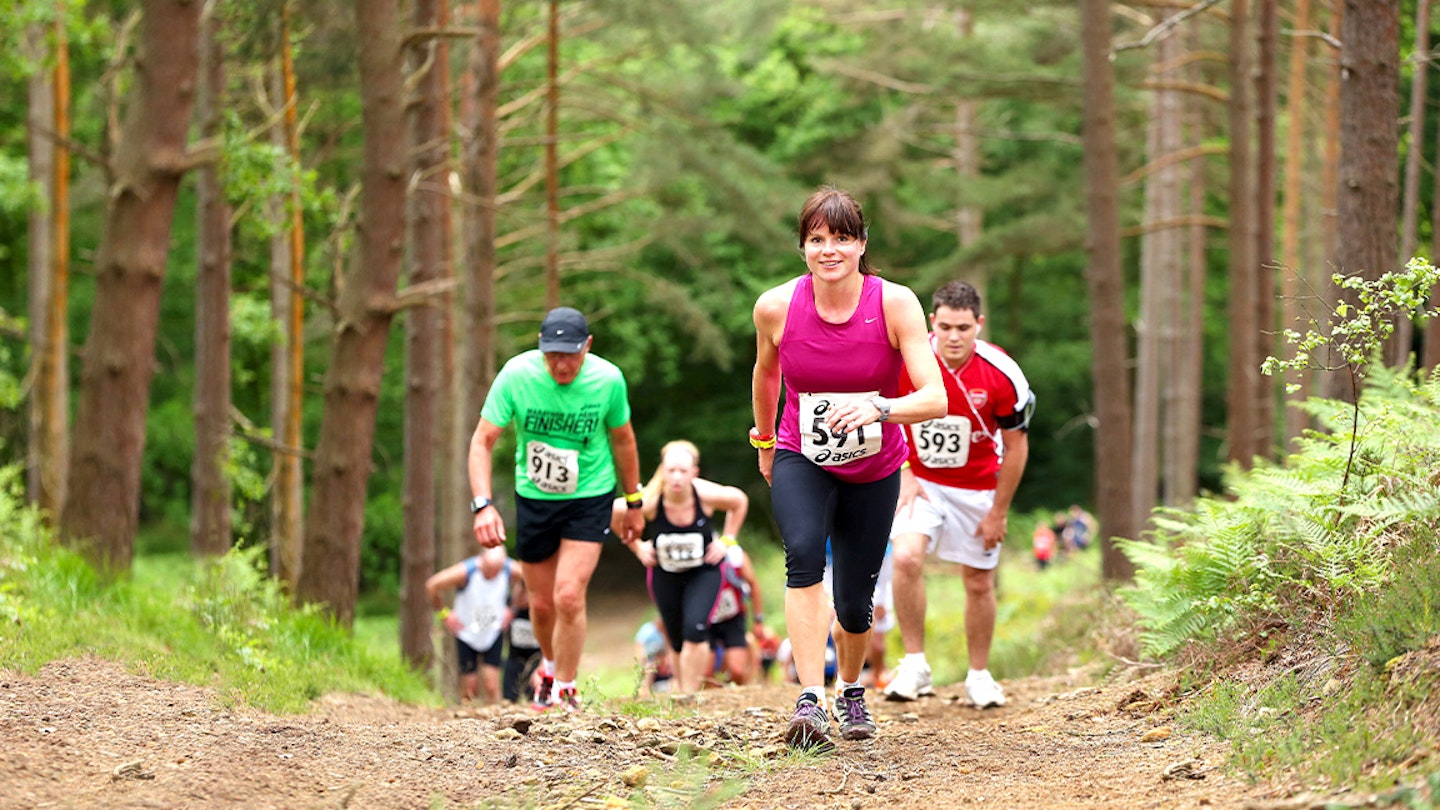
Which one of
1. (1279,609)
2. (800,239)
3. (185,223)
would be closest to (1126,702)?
(1279,609)

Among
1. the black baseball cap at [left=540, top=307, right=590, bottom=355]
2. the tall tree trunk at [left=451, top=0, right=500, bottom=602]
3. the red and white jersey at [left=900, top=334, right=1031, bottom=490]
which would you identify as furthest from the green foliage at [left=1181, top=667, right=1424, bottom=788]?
the tall tree trunk at [left=451, top=0, right=500, bottom=602]

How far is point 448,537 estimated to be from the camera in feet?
64.0

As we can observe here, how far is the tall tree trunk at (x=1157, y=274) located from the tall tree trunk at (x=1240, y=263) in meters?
4.52

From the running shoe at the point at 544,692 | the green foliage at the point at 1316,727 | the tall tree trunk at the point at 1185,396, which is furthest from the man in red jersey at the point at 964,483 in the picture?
the tall tree trunk at the point at 1185,396

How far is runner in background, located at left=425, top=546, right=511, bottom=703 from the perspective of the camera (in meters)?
13.4

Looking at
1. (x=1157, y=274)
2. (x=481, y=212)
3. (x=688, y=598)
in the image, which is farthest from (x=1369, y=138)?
(x=1157, y=274)

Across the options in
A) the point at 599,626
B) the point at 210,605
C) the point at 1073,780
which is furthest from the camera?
the point at 599,626

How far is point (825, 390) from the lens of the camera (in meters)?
6.08

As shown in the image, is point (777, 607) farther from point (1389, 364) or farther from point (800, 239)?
point (800, 239)

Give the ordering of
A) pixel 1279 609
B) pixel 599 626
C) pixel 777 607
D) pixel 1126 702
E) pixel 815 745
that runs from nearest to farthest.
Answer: pixel 815 745
pixel 1279 609
pixel 1126 702
pixel 777 607
pixel 599 626

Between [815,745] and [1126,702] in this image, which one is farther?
[1126,702]

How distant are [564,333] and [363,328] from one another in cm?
375

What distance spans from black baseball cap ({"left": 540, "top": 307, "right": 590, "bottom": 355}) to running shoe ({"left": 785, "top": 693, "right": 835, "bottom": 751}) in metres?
2.66

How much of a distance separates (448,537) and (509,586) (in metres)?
5.93
